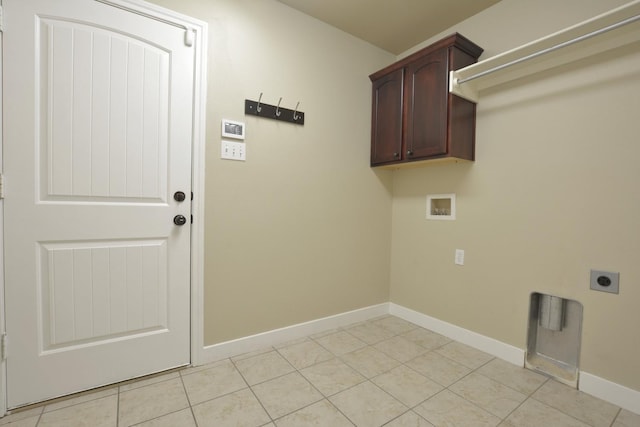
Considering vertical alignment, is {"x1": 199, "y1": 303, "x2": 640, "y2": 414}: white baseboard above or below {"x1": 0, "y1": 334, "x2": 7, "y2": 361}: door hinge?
below

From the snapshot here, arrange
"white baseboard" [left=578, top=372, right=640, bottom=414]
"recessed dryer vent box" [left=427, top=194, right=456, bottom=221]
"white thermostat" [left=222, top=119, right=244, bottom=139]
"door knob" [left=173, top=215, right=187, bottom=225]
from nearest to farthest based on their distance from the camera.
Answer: "white baseboard" [left=578, top=372, right=640, bottom=414] → "door knob" [left=173, top=215, right=187, bottom=225] → "white thermostat" [left=222, top=119, right=244, bottom=139] → "recessed dryer vent box" [left=427, top=194, right=456, bottom=221]

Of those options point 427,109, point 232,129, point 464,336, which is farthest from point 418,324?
point 232,129

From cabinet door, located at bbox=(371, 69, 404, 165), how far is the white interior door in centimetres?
160

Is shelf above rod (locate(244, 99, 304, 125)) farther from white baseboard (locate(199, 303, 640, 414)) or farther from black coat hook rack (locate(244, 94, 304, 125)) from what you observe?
white baseboard (locate(199, 303, 640, 414))

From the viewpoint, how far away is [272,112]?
2.14 m

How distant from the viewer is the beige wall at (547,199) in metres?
1.58

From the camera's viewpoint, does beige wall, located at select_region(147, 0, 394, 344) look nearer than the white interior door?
No

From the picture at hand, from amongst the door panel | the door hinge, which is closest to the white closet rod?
the door panel

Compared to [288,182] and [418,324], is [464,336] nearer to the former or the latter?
[418,324]

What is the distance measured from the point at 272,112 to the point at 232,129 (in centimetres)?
34

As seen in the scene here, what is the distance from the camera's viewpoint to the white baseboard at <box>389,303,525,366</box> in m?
2.01

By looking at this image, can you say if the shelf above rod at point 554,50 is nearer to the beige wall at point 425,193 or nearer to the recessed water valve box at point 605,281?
the beige wall at point 425,193

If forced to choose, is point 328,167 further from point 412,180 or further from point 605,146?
point 605,146

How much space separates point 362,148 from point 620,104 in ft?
5.50
